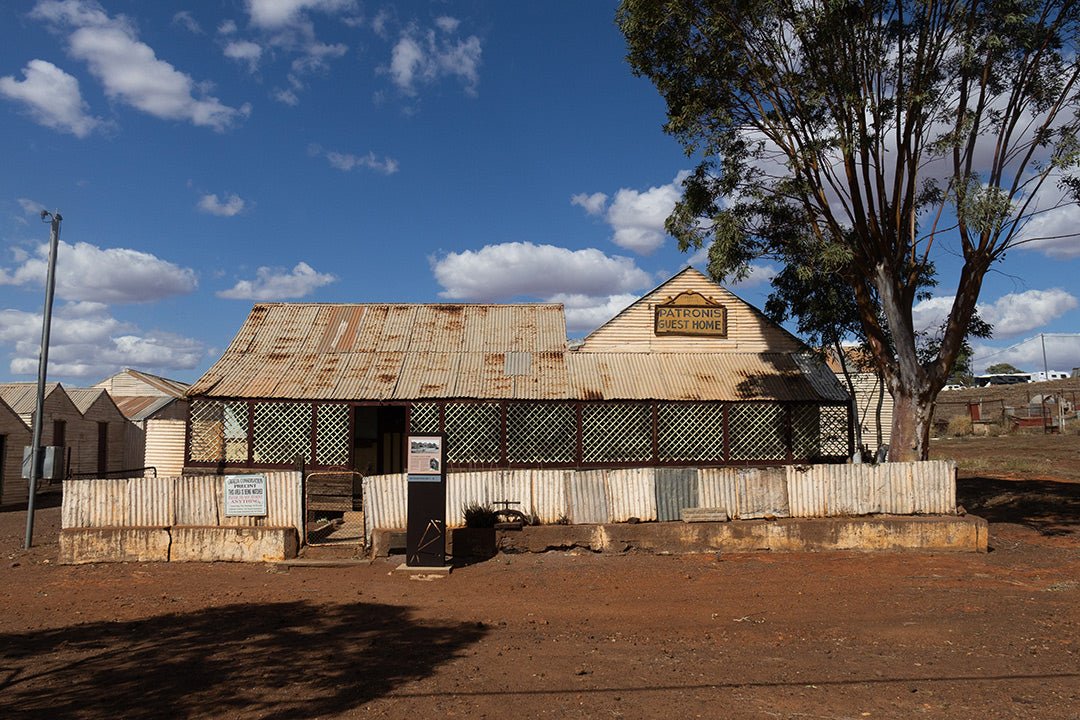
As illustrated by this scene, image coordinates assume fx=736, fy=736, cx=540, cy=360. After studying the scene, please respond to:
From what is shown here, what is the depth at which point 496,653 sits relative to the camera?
7711mm

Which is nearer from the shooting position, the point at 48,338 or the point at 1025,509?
the point at 48,338

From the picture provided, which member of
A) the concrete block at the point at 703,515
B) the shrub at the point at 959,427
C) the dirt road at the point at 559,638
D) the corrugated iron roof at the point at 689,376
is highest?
the corrugated iron roof at the point at 689,376

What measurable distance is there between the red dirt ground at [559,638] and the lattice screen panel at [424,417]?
20.0 feet

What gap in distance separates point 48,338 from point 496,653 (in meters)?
12.2

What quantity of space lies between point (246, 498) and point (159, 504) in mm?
1533

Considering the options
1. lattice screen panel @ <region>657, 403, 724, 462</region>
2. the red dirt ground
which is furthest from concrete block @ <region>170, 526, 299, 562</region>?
lattice screen panel @ <region>657, 403, 724, 462</region>

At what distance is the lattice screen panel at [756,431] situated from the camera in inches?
724

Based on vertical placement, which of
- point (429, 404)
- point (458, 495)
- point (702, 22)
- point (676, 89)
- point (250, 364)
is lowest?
point (458, 495)

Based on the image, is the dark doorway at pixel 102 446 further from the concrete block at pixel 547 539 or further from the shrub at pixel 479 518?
the concrete block at pixel 547 539

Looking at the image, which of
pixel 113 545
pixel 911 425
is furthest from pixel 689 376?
pixel 113 545

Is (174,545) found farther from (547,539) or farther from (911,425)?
(911,425)

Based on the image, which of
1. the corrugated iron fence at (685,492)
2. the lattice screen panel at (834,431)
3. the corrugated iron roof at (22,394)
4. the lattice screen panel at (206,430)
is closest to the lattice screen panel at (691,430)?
the lattice screen panel at (834,431)

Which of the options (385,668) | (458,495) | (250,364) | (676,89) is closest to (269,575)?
(458,495)

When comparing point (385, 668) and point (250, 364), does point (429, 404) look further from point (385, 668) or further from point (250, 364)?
point (385, 668)
